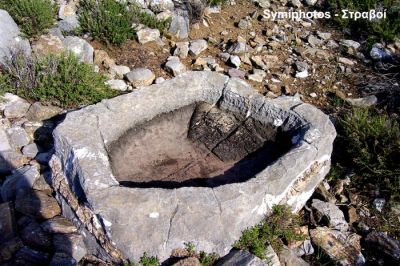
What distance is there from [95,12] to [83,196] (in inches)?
128

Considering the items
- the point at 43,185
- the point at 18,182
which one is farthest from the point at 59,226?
the point at 18,182

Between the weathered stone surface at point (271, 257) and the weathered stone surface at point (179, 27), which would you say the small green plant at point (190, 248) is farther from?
the weathered stone surface at point (179, 27)

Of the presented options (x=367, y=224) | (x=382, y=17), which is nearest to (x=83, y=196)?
(x=367, y=224)

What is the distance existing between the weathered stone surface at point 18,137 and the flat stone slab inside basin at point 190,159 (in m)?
0.84

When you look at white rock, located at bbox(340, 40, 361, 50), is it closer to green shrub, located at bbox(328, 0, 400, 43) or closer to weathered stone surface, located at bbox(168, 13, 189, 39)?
green shrub, located at bbox(328, 0, 400, 43)

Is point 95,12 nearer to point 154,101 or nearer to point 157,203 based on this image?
point 154,101

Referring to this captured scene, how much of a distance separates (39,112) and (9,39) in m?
1.12

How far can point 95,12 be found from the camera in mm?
5781

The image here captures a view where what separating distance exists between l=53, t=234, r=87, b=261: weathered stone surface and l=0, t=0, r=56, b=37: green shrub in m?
2.79

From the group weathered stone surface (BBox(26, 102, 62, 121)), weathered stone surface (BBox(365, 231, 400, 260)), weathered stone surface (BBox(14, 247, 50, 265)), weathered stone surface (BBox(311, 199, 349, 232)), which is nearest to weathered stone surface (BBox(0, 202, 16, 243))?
weathered stone surface (BBox(14, 247, 50, 265))

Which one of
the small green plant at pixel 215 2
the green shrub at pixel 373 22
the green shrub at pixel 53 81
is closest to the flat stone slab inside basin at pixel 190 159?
the green shrub at pixel 53 81

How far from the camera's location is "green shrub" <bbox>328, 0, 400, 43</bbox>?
6566 millimetres

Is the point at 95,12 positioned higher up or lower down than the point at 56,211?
higher up

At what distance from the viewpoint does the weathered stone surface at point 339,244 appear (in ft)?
12.1
